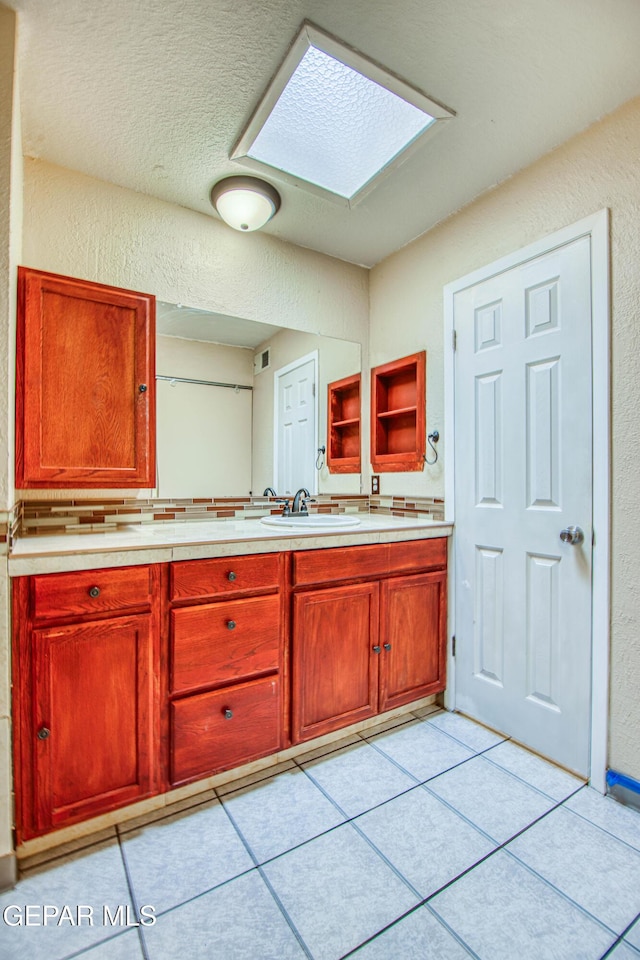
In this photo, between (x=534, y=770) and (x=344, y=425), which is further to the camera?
(x=344, y=425)

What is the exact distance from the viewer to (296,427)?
2.48 meters

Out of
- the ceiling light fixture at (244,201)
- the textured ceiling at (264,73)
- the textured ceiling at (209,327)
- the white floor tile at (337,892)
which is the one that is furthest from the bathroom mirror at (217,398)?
the white floor tile at (337,892)

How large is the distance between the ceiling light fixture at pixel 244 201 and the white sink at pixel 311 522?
4.44ft

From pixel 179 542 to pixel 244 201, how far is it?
149 centimetres

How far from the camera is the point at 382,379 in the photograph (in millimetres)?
2746

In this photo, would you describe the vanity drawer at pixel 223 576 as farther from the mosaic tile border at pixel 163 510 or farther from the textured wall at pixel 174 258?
the textured wall at pixel 174 258

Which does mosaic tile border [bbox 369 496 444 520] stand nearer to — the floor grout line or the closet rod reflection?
the closet rod reflection

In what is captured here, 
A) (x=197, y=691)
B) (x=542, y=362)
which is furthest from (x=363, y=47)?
(x=197, y=691)

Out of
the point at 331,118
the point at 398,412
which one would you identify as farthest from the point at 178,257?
the point at 398,412

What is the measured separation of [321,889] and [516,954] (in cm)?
49

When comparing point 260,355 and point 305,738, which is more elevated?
point 260,355

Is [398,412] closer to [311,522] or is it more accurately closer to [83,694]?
[311,522]

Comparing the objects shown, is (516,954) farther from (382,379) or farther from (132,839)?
(382,379)

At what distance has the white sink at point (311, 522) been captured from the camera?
1.96 metres
